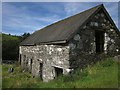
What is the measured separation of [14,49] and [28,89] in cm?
2524

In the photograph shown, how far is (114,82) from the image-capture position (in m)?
8.01

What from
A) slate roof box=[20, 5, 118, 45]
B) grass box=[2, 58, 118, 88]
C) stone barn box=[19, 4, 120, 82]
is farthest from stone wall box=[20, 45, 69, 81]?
grass box=[2, 58, 118, 88]

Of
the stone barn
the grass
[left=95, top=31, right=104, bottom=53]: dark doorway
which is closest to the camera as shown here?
the grass

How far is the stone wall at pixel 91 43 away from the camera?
10.8 meters

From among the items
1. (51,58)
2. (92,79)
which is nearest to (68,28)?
(51,58)

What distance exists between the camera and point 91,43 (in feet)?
37.7

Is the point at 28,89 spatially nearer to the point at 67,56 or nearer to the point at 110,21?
the point at 67,56

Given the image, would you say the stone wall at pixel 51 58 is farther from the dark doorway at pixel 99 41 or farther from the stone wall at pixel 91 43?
the dark doorway at pixel 99 41

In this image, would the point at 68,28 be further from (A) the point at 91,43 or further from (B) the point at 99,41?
(B) the point at 99,41

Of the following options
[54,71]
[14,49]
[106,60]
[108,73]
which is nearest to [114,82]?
[108,73]

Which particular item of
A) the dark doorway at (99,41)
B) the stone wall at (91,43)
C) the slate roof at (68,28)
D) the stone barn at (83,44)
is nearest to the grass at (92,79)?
the stone wall at (91,43)

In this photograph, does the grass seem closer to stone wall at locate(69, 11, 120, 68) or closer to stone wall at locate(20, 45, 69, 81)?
stone wall at locate(69, 11, 120, 68)

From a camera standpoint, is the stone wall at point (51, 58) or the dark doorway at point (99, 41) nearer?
the stone wall at point (51, 58)

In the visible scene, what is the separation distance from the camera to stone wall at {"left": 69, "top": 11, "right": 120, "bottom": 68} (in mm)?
10758
